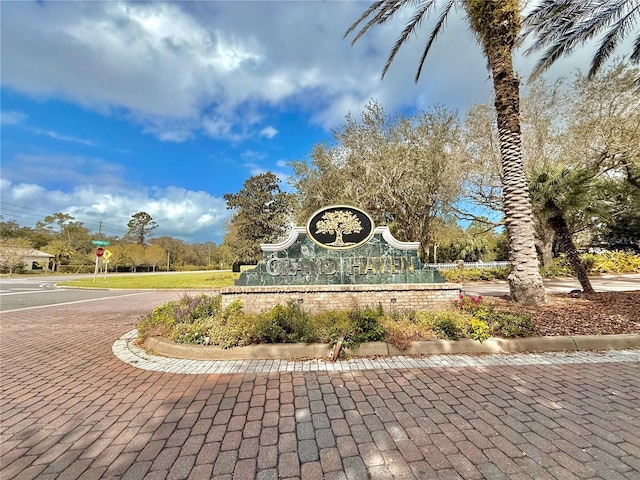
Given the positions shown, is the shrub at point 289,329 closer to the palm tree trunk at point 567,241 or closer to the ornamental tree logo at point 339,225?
the ornamental tree logo at point 339,225

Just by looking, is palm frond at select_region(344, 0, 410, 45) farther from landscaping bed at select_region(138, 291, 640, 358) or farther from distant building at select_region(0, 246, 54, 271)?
distant building at select_region(0, 246, 54, 271)

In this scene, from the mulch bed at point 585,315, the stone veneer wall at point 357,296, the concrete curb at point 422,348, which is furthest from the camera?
the stone veneer wall at point 357,296

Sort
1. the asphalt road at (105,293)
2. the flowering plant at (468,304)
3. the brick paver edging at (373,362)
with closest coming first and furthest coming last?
the brick paver edging at (373,362) → the flowering plant at (468,304) → the asphalt road at (105,293)

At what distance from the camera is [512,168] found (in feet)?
23.5

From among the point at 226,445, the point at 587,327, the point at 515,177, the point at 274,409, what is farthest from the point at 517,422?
the point at 515,177

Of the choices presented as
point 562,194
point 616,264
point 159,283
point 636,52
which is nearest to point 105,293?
point 159,283

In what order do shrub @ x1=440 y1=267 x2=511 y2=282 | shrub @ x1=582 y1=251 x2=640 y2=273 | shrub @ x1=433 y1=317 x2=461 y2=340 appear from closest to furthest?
1. shrub @ x1=433 y1=317 x2=461 y2=340
2. shrub @ x1=440 y1=267 x2=511 y2=282
3. shrub @ x1=582 y1=251 x2=640 y2=273

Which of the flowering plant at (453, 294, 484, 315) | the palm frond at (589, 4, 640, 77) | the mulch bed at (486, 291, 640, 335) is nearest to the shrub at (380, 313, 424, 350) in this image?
the flowering plant at (453, 294, 484, 315)

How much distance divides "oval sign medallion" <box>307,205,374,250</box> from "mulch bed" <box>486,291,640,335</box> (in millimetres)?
3699

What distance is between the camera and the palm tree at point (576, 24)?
7.15 meters

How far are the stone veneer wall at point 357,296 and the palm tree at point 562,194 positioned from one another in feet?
14.2

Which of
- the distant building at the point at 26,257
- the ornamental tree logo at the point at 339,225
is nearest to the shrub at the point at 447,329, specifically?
the ornamental tree logo at the point at 339,225

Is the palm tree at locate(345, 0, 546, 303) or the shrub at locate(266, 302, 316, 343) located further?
the palm tree at locate(345, 0, 546, 303)

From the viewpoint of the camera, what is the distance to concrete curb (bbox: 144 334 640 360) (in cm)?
445
